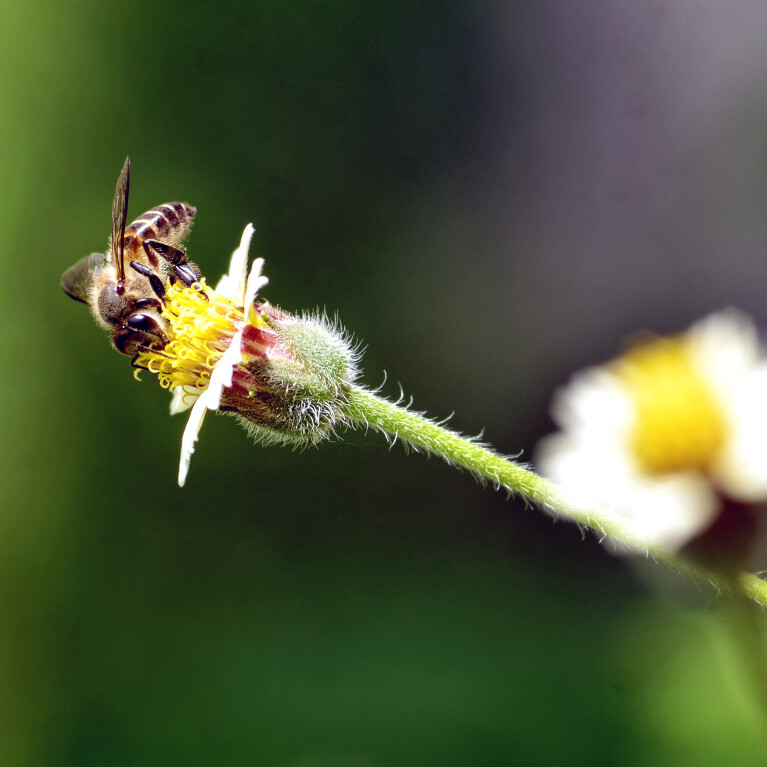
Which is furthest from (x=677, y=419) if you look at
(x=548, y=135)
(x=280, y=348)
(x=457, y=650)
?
(x=548, y=135)

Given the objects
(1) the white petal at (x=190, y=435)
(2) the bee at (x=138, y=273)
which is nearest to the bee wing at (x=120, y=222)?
(2) the bee at (x=138, y=273)

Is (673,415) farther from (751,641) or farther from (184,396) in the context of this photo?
(184,396)

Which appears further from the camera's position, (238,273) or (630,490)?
(238,273)

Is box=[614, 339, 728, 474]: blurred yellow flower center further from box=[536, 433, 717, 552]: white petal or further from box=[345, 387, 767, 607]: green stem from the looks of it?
box=[345, 387, 767, 607]: green stem

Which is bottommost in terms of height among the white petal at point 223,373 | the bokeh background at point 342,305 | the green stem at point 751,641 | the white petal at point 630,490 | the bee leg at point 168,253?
the green stem at point 751,641

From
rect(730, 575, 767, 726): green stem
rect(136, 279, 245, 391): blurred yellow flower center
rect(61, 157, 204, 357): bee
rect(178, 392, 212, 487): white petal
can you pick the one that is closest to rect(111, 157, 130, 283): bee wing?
rect(61, 157, 204, 357): bee

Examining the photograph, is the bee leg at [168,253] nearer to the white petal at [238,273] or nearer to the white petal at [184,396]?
the white petal at [238,273]

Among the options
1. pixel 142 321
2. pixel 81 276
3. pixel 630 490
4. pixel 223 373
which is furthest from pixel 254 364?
pixel 81 276
